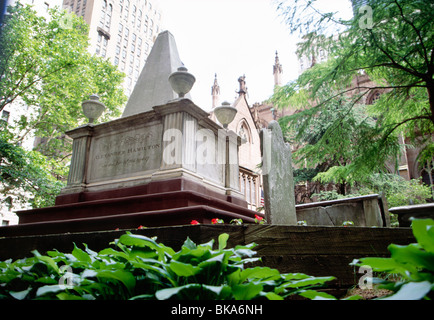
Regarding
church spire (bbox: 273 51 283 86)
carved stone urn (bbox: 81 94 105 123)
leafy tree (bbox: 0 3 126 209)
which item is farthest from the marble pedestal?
church spire (bbox: 273 51 283 86)

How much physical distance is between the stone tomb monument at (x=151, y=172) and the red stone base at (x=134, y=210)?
0.02m

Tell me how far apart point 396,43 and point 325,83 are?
211 cm

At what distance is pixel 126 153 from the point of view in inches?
298

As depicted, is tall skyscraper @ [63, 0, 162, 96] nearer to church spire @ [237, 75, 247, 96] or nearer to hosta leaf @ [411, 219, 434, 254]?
church spire @ [237, 75, 247, 96]

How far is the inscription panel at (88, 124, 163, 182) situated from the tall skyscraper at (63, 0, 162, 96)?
45721mm

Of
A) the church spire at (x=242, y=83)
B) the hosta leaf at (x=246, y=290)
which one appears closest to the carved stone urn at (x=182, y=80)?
the hosta leaf at (x=246, y=290)

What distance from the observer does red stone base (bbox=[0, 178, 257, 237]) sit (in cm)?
538
